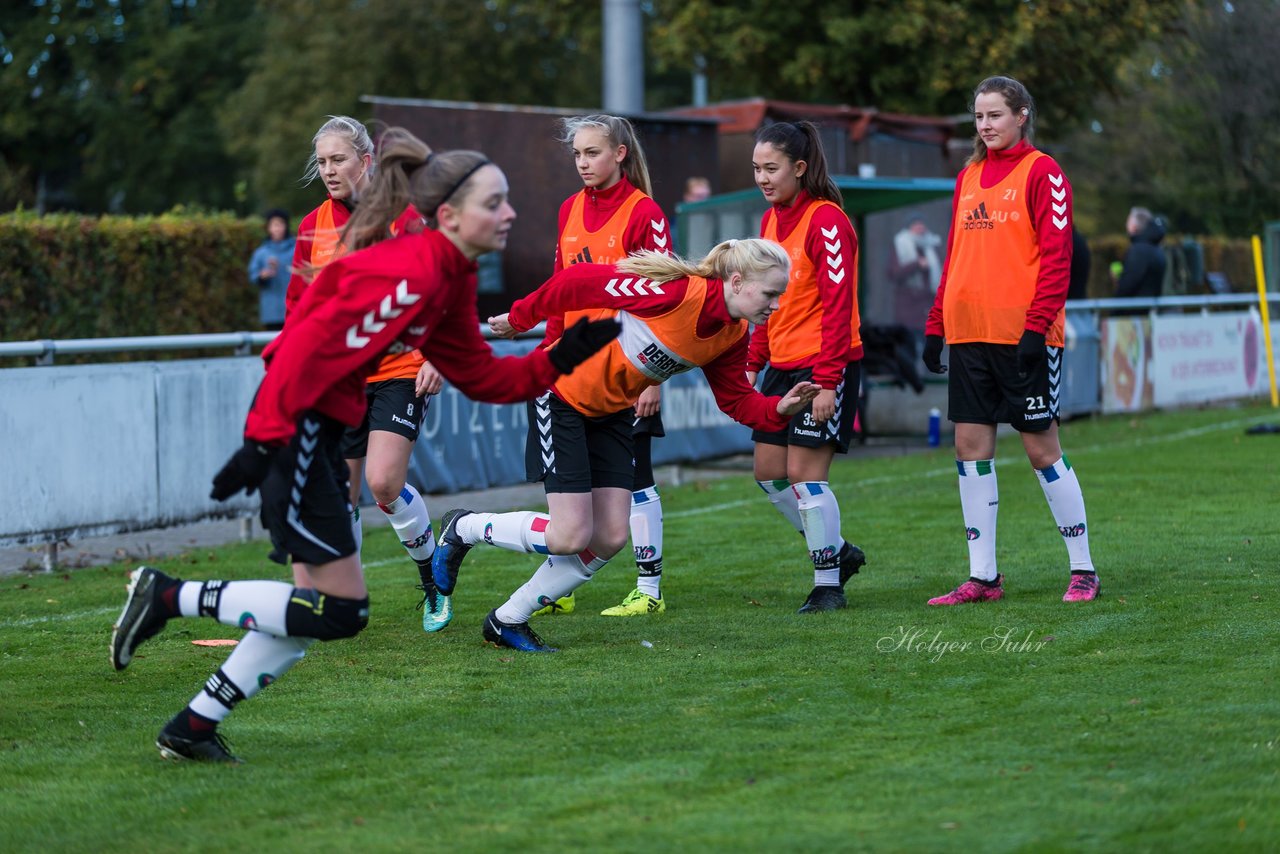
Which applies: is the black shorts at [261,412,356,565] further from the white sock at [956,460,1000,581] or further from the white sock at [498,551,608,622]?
the white sock at [956,460,1000,581]

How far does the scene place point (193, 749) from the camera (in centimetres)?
503

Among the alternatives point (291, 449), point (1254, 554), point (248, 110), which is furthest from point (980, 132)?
point (248, 110)

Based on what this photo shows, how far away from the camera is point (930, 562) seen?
8.98m

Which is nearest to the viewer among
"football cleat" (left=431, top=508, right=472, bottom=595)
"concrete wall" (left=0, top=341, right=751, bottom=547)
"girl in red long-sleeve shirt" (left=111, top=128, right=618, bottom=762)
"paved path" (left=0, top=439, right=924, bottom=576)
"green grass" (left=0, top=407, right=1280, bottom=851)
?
"green grass" (left=0, top=407, right=1280, bottom=851)

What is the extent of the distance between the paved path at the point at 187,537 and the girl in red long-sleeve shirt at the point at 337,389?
193 inches

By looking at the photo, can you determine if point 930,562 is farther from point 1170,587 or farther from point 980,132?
point 980,132

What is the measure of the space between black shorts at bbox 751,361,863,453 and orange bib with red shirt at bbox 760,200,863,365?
8 cm

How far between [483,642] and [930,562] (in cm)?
297

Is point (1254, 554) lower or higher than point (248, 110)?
lower

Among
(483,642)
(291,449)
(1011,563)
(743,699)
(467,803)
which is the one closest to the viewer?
(467,803)

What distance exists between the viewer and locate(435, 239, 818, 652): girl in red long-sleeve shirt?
610 cm

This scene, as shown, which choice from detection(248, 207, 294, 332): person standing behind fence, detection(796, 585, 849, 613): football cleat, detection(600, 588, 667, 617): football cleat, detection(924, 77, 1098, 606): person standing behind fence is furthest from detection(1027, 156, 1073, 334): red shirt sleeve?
detection(248, 207, 294, 332): person standing behind fence

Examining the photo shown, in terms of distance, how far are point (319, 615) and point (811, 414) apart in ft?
10.0

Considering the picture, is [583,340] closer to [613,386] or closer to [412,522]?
[613,386]
